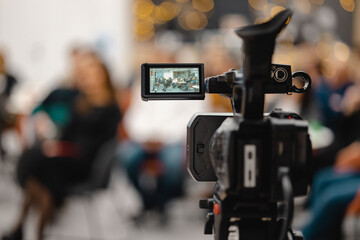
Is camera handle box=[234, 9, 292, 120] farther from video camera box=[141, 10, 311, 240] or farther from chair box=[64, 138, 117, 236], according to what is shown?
chair box=[64, 138, 117, 236]

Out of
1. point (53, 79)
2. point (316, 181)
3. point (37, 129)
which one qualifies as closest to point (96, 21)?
point (53, 79)

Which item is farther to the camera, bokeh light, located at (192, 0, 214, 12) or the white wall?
bokeh light, located at (192, 0, 214, 12)

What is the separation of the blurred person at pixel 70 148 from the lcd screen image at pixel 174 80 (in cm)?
193

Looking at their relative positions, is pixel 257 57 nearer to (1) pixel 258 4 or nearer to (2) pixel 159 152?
(2) pixel 159 152

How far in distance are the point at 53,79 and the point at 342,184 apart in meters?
5.07

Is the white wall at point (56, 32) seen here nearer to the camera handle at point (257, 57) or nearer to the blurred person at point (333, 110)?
the blurred person at point (333, 110)

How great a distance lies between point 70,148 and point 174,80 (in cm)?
215

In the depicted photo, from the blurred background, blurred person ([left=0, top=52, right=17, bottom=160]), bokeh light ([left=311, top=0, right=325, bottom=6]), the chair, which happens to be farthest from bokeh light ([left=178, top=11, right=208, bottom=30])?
the chair

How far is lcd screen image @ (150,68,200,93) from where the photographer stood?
3.67 feet

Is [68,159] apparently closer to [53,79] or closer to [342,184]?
[342,184]

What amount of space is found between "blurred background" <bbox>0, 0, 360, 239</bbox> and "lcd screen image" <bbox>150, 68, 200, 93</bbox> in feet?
1.88

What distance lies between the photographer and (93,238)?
10.2 feet

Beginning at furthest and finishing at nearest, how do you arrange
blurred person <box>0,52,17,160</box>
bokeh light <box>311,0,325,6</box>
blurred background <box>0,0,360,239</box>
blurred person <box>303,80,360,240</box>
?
bokeh light <box>311,0,325,6</box> < blurred person <box>0,52,17,160</box> < blurred background <box>0,0,360,239</box> < blurred person <box>303,80,360,240</box>

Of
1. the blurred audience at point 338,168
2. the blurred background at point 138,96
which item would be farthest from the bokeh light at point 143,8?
the blurred audience at point 338,168
